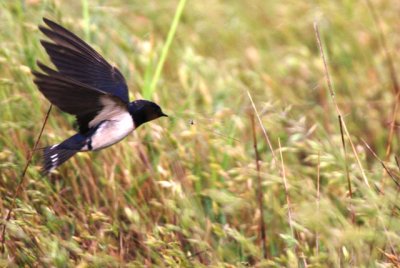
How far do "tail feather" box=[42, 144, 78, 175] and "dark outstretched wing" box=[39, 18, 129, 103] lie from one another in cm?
20

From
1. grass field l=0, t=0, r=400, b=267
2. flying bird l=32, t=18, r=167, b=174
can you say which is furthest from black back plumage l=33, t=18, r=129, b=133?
grass field l=0, t=0, r=400, b=267

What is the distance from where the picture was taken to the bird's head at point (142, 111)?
7.18 feet

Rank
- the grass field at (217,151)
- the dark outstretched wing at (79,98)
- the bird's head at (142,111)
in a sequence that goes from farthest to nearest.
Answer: the bird's head at (142,111) → the grass field at (217,151) → the dark outstretched wing at (79,98)

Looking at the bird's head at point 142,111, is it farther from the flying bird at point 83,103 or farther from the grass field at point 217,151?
the grass field at point 217,151

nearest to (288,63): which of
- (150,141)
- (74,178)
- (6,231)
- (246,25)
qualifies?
(246,25)

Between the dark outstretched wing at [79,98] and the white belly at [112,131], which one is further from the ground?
the dark outstretched wing at [79,98]

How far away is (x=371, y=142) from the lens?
3.64m

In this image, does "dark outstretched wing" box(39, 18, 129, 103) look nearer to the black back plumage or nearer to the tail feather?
the black back plumage

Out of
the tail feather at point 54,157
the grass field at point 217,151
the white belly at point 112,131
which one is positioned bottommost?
the grass field at point 217,151

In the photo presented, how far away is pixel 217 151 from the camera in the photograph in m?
2.96

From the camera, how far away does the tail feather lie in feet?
7.34

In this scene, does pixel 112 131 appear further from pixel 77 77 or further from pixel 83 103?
pixel 77 77

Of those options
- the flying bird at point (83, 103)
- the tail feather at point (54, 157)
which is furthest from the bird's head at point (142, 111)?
the tail feather at point (54, 157)

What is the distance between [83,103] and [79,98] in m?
0.03
